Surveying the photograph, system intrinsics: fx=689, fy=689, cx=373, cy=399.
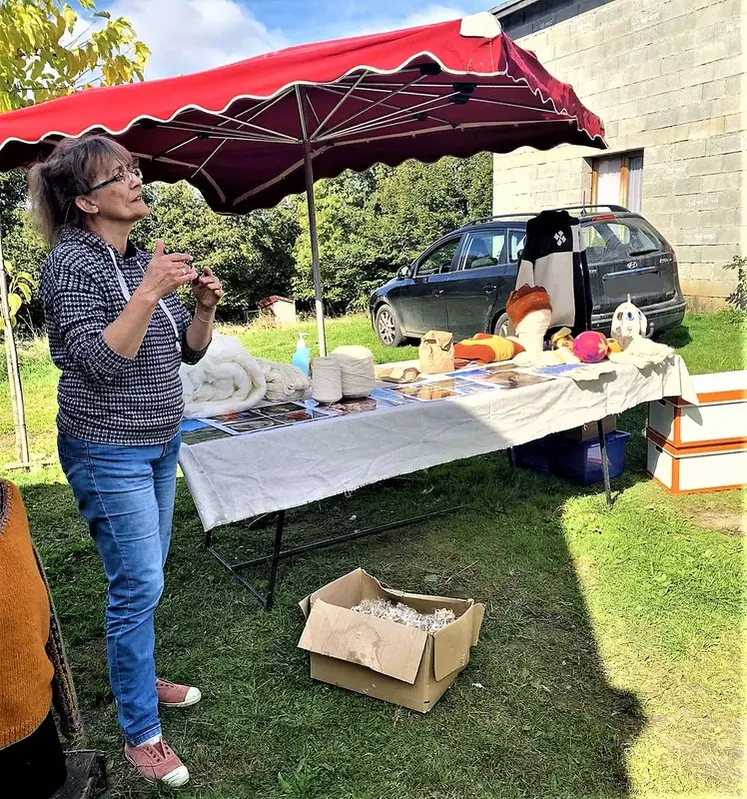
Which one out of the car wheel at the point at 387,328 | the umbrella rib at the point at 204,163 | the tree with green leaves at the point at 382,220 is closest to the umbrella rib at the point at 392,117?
the umbrella rib at the point at 204,163

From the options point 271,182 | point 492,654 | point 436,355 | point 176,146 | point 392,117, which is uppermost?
point 392,117

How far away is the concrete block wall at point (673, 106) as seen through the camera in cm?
898

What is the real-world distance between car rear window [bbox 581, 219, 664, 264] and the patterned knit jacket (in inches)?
238

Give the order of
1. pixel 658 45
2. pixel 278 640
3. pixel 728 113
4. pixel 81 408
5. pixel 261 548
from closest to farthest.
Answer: pixel 81 408 < pixel 278 640 < pixel 261 548 < pixel 728 113 < pixel 658 45

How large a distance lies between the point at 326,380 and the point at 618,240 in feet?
15.7

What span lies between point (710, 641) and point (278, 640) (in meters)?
1.71

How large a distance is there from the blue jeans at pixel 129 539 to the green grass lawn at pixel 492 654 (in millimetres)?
334

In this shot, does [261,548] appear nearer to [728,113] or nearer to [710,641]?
[710,641]

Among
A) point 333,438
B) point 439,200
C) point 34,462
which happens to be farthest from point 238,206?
point 439,200

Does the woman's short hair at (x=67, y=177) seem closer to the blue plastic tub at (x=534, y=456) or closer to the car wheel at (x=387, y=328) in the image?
the blue plastic tub at (x=534, y=456)

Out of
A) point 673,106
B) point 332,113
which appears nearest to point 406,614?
point 332,113

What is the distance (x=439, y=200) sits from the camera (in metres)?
19.4

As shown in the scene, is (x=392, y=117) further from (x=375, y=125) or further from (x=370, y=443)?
(x=370, y=443)

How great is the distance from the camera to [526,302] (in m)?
4.17
